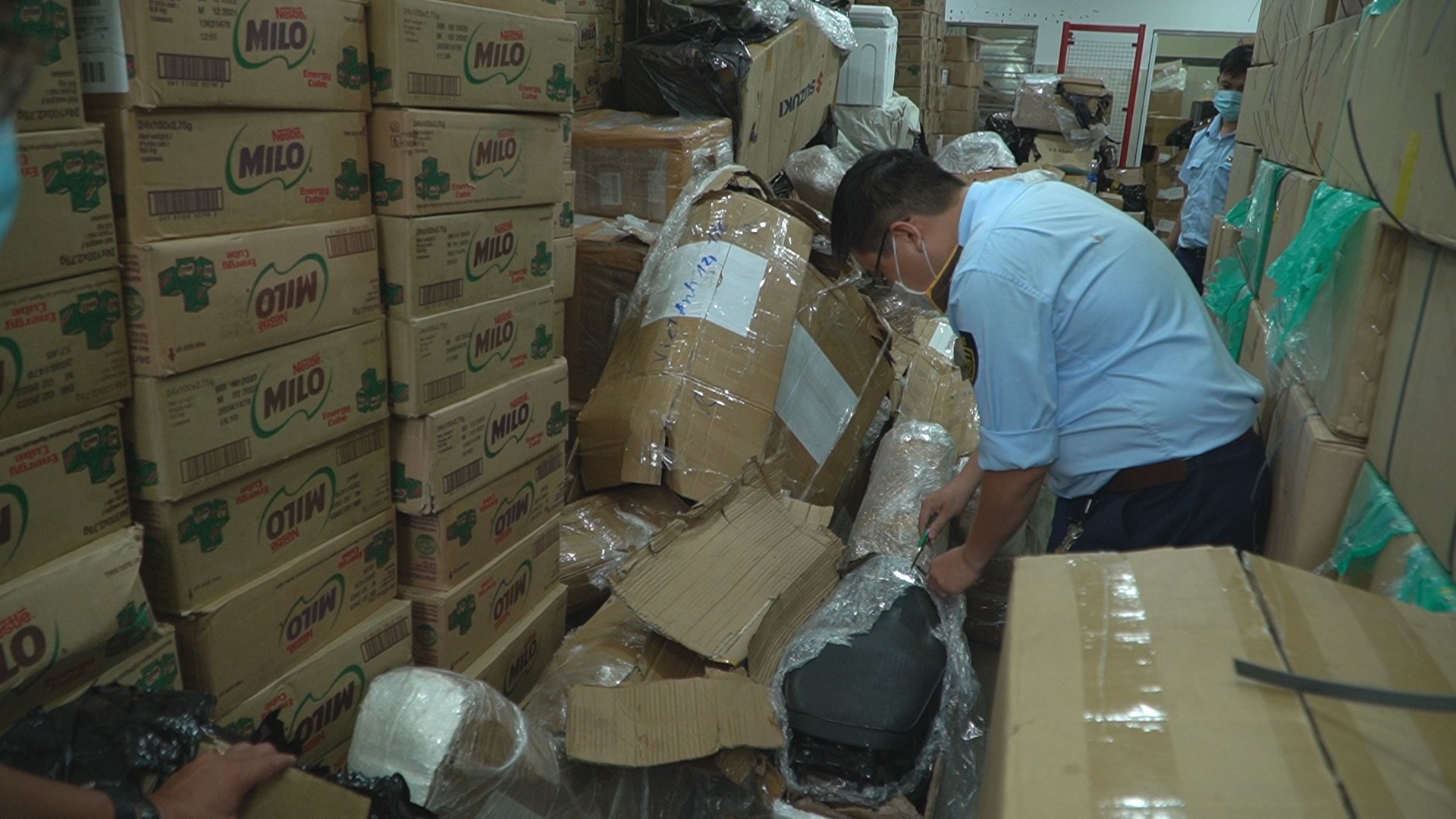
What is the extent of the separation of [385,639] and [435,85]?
900mm

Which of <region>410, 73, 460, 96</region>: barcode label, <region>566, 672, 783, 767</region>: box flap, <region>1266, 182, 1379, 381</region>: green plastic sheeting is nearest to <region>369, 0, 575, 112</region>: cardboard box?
<region>410, 73, 460, 96</region>: barcode label

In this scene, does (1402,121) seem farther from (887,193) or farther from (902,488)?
(902,488)

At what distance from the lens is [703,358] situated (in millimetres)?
2295

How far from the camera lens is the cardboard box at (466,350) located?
5.20 ft

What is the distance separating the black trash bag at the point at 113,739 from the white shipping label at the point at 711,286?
1.44 m

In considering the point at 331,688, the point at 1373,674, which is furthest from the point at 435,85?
the point at 1373,674

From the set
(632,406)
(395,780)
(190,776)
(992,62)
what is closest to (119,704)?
(190,776)

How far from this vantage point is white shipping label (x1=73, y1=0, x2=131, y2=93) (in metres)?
1.12

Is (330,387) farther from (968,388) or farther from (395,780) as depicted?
(968,388)

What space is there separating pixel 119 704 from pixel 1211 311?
2411mm

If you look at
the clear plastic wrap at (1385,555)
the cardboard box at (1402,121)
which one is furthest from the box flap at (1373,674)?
the cardboard box at (1402,121)

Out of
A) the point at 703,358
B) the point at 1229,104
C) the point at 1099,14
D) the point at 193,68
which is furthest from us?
the point at 1099,14

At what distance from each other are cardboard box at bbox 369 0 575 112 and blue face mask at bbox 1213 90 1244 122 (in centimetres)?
314

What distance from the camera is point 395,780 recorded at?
4.06 feet
